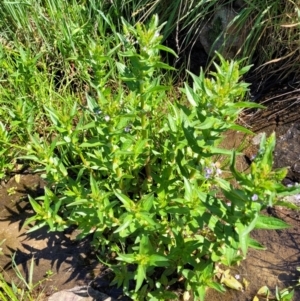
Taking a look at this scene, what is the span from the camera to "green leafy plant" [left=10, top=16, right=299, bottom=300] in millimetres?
1315

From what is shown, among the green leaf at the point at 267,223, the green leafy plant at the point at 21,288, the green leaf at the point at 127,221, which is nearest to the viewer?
the green leaf at the point at 267,223

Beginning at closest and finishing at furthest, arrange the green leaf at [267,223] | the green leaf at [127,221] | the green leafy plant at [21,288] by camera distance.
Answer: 1. the green leaf at [267,223]
2. the green leaf at [127,221]
3. the green leafy plant at [21,288]

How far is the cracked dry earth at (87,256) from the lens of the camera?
1.85 meters

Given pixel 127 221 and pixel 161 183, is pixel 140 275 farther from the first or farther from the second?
pixel 161 183

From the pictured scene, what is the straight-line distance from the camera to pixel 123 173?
1745 millimetres

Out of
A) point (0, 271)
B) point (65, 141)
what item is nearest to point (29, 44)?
point (65, 141)

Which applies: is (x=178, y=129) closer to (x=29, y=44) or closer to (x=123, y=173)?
(x=123, y=173)

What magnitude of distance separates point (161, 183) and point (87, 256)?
1.89 ft

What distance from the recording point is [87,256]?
78.2 inches

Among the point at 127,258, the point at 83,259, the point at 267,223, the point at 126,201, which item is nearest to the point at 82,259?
the point at 83,259

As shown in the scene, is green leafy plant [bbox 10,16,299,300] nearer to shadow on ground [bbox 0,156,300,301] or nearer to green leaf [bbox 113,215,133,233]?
green leaf [bbox 113,215,133,233]

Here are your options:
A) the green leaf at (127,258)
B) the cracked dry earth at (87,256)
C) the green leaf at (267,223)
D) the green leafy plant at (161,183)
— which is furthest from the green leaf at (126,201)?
the cracked dry earth at (87,256)

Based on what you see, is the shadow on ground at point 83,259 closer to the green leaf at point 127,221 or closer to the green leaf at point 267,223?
the green leaf at point 127,221

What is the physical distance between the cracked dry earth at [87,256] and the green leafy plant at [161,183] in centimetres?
13
